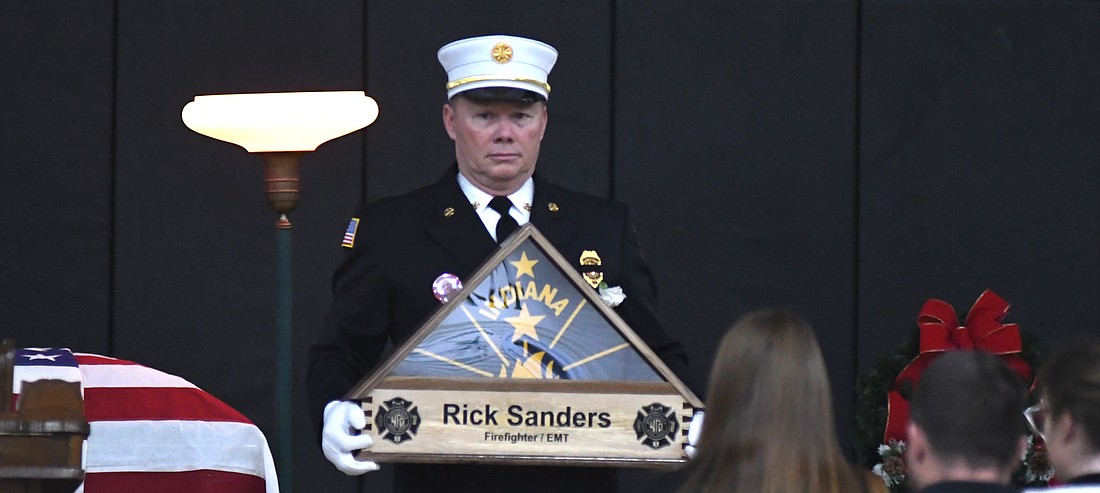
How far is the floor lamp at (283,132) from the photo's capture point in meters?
3.72

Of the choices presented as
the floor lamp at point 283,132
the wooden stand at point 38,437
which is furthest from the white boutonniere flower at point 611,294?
the wooden stand at point 38,437

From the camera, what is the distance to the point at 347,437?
9.96ft

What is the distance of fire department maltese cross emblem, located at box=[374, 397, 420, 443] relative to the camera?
304 centimetres

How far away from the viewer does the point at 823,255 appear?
515cm

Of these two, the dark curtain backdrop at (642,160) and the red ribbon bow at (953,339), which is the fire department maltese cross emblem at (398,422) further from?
the dark curtain backdrop at (642,160)

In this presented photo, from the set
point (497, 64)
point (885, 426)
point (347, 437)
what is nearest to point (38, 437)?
point (347, 437)

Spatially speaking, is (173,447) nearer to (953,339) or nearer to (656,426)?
(656,426)

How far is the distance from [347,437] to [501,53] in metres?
0.89

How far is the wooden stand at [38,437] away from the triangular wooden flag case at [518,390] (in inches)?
29.7

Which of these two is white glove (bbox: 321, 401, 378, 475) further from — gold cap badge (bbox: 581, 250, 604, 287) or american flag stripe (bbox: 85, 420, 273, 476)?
american flag stripe (bbox: 85, 420, 273, 476)

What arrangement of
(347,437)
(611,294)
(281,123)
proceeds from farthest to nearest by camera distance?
1. (281,123)
2. (611,294)
3. (347,437)

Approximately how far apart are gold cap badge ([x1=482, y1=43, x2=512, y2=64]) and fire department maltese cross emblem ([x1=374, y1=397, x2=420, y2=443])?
2.61 ft

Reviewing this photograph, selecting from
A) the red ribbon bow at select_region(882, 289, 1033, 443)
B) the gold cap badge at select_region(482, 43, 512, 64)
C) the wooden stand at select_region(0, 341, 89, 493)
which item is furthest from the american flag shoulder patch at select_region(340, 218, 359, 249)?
the red ribbon bow at select_region(882, 289, 1033, 443)

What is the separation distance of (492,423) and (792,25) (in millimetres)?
2431
